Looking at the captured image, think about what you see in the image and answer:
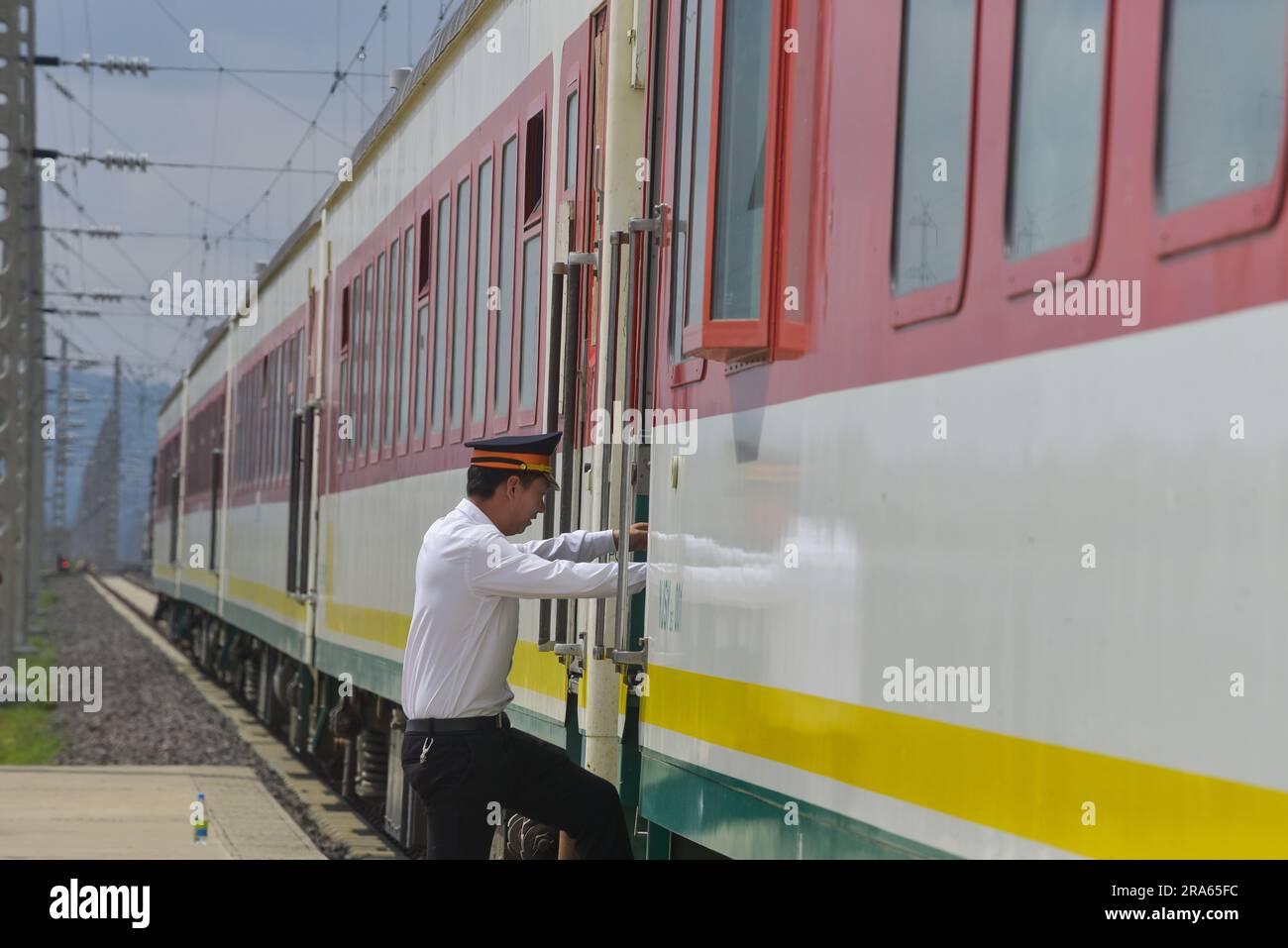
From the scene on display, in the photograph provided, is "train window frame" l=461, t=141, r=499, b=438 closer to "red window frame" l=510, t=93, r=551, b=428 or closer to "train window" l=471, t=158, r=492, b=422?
"train window" l=471, t=158, r=492, b=422

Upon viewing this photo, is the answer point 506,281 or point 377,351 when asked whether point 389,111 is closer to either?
point 377,351

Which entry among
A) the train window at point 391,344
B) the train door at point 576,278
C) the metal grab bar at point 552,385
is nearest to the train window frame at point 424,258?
the train window at point 391,344

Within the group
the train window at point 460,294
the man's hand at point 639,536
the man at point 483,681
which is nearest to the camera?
the man at point 483,681

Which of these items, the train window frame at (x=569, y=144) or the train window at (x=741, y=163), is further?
the train window frame at (x=569, y=144)

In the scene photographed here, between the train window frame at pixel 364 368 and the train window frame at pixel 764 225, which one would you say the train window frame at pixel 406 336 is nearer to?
the train window frame at pixel 364 368

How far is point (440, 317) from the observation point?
983 centimetres

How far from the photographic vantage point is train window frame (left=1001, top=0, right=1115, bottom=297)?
10.4 ft

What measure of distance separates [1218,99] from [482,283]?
6.08 m

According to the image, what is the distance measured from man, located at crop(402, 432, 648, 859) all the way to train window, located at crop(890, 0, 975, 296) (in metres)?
1.92

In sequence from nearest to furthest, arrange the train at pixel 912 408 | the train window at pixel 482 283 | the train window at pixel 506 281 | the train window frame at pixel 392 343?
the train at pixel 912 408 → the train window at pixel 506 281 → the train window at pixel 482 283 → the train window frame at pixel 392 343

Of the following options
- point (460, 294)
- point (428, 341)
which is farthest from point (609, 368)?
point (428, 341)

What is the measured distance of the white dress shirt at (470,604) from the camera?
5.59m

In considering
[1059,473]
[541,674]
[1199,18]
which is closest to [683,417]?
[541,674]

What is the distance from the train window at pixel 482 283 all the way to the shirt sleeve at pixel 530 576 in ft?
9.61
